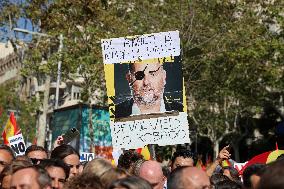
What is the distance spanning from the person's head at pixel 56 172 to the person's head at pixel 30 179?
0.54 metres

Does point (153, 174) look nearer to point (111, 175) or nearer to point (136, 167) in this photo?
point (136, 167)

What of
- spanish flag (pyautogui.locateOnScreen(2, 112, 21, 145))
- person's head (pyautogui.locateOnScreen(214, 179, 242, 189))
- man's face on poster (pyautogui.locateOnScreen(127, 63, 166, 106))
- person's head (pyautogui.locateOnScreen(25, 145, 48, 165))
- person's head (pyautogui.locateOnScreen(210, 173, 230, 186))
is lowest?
person's head (pyautogui.locateOnScreen(214, 179, 242, 189))

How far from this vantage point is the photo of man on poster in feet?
27.9

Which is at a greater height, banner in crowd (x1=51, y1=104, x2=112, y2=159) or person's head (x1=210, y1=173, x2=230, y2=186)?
banner in crowd (x1=51, y1=104, x2=112, y2=159)

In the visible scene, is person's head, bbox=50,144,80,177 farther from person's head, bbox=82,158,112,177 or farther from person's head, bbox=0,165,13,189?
person's head, bbox=82,158,112,177

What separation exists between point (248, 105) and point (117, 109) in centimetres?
2381

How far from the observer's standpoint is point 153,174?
6.14 metres

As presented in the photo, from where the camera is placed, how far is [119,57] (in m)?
8.85

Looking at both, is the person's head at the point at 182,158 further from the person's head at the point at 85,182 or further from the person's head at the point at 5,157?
the person's head at the point at 85,182

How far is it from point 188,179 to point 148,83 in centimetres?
348

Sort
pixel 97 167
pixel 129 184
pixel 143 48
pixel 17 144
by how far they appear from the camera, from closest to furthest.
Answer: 1. pixel 129 184
2. pixel 97 167
3. pixel 143 48
4. pixel 17 144

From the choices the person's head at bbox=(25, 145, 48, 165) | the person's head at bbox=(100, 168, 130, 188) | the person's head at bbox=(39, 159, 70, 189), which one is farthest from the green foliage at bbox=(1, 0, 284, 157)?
the person's head at bbox=(100, 168, 130, 188)

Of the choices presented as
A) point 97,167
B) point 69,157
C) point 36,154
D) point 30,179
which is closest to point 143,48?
point 36,154

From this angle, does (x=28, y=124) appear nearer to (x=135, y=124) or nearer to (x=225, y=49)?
(x=225, y=49)
